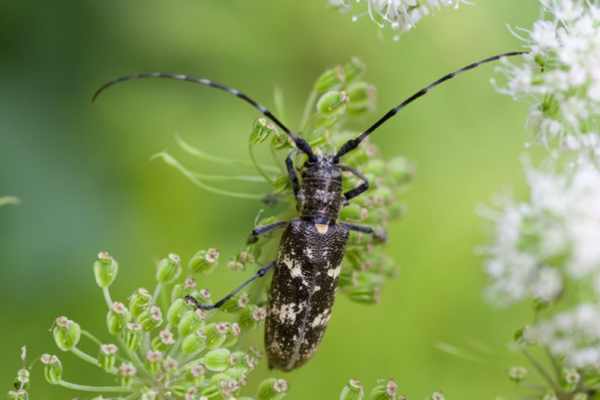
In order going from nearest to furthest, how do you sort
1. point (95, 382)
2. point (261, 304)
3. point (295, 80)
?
point (261, 304) < point (95, 382) < point (295, 80)

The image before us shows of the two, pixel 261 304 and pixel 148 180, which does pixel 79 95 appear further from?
pixel 261 304

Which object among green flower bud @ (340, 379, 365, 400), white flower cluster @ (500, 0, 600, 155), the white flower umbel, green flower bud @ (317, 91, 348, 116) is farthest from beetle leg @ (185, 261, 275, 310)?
white flower cluster @ (500, 0, 600, 155)

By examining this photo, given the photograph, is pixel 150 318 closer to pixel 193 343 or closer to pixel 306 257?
pixel 193 343

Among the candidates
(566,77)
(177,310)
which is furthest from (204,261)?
(566,77)

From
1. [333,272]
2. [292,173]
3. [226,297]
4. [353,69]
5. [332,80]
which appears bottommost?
[226,297]

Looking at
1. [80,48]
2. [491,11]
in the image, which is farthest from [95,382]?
[491,11]

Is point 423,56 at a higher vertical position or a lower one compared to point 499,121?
higher

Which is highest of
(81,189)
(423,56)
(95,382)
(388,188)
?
(423,56)
